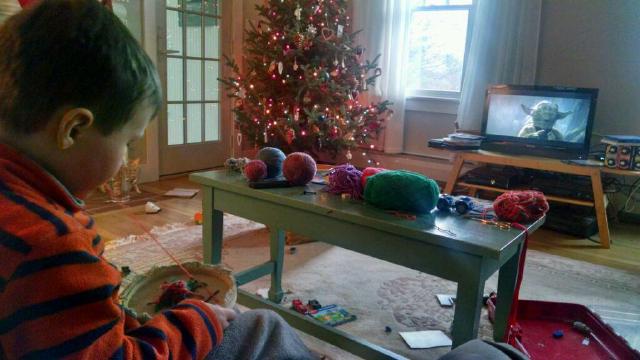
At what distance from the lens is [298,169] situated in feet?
4.94

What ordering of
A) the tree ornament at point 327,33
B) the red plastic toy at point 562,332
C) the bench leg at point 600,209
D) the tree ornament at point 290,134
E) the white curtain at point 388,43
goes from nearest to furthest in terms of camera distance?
the red plastic toy at point 562,332 → the bench leg at point 600,209 → the tree ornament at point 290,134 → the tree ornament at point 327,33 → the white curtain at point 388,43

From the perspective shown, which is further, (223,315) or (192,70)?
(192,70)

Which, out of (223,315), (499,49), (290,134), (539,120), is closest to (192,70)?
(290,134)

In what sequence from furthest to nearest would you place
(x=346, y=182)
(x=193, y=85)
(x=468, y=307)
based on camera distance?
(x=193, y=85) < (x=346, y=182) < (x=468, y=307)

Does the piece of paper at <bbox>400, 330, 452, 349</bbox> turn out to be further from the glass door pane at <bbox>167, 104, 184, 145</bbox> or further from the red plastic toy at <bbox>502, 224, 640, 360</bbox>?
the glass door pane at <bbox>167, 104, 184, 145</bbox>

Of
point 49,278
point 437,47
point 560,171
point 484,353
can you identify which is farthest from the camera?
point 437,47

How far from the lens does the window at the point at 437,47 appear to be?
12.8 feet

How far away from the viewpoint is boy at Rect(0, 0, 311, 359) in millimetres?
514

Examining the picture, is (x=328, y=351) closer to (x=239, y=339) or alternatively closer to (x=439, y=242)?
(x=439, y=242)

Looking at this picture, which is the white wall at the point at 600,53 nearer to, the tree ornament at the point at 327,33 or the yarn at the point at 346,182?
the tree ornament at the point at 327,33

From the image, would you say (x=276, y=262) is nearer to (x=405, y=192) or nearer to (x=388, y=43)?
(x=405, y=192)

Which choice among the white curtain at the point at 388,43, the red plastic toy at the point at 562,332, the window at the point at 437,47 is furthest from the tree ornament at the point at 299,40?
the red plastic toy at the point at 562,332

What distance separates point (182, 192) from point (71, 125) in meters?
3.09

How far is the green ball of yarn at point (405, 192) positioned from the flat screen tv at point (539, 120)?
7.38 ft
